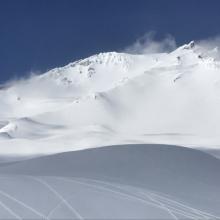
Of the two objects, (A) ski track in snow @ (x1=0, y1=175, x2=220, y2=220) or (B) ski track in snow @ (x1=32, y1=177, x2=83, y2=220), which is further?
(A) ski track in snow @ (x1=0, y1=175, x2=220, y2=220)

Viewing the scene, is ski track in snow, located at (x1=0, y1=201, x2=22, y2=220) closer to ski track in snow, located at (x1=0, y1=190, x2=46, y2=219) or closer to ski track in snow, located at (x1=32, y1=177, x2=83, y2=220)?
ski track in snow, located at (x1=0, y1=190, x2=46, y2=219)

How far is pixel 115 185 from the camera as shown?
18406 millimetres

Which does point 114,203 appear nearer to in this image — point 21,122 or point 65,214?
point 65,214

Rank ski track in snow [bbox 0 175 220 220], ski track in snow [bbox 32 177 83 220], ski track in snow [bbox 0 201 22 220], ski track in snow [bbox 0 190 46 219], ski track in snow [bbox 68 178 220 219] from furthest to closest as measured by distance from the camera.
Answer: ski track in snow [bbox 68 178 220 219] → ski track in snow [bbox 0 175 220 220] → ski track in snow [bbox 32 177 83 220] → ski track in snow [bbox 0 190 46 219] → ski track in snow [bbox 0 201 22 220]

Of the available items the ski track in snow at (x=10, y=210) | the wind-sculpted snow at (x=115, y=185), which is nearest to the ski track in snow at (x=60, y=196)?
the wind-sculpted snow at (x=115, y=185)

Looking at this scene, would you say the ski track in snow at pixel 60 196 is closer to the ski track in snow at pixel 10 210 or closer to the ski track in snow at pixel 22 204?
the ski track in snow at pixel 22 204

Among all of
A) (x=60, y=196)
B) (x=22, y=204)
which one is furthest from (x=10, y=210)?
(x=60, y=196)

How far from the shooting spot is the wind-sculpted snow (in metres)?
15.4

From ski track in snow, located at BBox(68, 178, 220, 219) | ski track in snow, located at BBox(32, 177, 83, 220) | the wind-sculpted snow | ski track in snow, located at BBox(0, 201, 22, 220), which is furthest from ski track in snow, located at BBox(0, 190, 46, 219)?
ski track in snow, located at BBox(68, 178, 220, 219)

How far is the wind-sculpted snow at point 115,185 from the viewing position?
1540 centimetres

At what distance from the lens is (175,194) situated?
18859mm

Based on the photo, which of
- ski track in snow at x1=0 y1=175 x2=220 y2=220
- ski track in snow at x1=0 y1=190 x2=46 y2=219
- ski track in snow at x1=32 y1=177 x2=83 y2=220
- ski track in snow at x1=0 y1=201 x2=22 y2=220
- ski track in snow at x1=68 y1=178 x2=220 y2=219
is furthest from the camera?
ski track in snow at x1=68 y1=178 x2=220 y2=219

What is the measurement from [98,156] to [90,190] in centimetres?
512

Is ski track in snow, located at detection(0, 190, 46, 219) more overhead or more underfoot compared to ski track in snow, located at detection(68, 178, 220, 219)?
more underfoot
